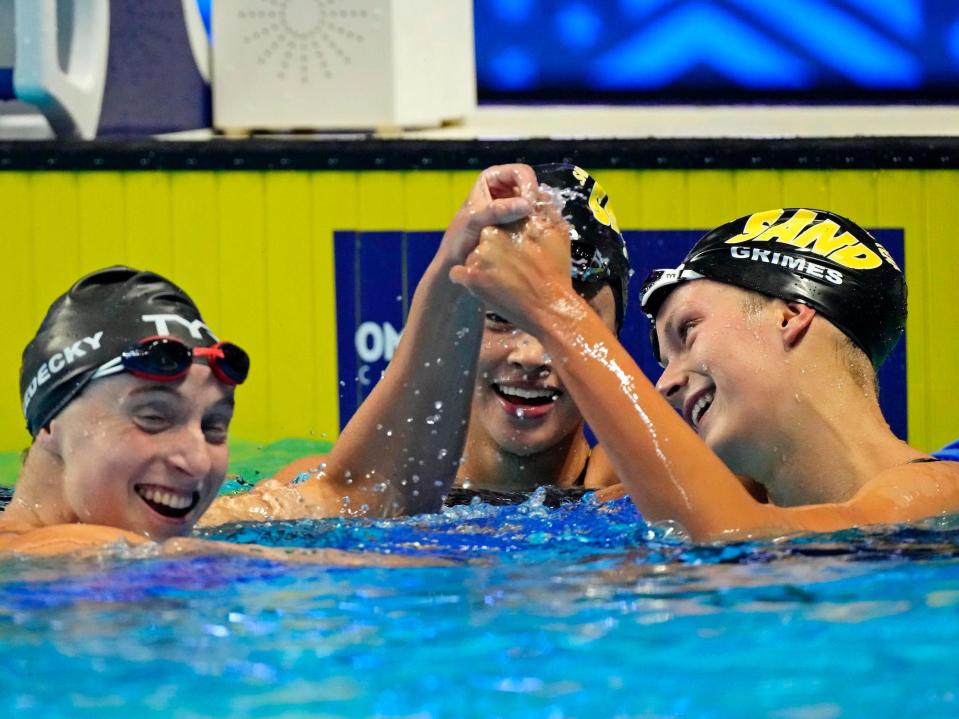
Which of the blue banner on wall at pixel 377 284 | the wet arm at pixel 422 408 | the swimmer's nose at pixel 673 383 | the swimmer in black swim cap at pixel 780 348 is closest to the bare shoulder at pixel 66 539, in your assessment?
the wet arm at pixel 422 408

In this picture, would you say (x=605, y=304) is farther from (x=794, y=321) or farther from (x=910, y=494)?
(x=910, y=494)

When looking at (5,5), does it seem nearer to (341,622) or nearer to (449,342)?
(449,342)

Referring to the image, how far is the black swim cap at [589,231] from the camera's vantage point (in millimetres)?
→ 3352

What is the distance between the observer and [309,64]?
613cm

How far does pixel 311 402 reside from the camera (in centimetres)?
518

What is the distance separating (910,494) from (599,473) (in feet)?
3.44

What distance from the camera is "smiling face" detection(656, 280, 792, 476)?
9.12 ft

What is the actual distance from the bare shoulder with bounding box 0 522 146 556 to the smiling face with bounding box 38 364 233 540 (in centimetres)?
5

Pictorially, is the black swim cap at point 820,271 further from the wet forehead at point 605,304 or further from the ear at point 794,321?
the wet forehead at point 605,304

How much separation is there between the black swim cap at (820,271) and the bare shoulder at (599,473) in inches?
26.7

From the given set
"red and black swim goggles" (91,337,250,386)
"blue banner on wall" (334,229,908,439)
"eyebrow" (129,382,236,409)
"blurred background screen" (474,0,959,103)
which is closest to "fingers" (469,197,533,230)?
"red and black swim goggles" (91,337,250,386)

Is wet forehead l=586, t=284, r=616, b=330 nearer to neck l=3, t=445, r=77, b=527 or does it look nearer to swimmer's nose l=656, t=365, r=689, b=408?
swimmer's nose l=656, t=365, r=689, b=408

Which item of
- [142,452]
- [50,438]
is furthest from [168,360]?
[50,438]

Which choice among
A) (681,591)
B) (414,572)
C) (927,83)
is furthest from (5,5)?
(927,83)
